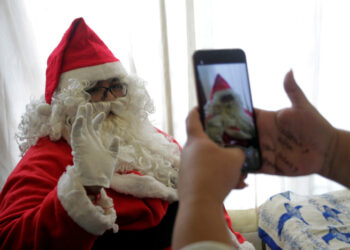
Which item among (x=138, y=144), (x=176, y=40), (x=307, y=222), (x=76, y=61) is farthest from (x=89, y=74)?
(x=307, y=222)

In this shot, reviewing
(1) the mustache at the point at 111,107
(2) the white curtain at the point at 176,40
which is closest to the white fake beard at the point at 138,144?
(1) the mustache at the point at 111,107

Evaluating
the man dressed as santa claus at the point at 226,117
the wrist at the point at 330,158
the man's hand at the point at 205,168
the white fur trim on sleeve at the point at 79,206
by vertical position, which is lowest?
the white fur trim on sleeve at the point at 79,206

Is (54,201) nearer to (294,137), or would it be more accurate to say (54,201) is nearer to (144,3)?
(294,137)

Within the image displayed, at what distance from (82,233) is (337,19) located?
5.16ft

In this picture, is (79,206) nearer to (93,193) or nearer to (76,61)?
(93,193)

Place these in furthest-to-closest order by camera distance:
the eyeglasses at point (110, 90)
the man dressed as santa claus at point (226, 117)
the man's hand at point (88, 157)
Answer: the eyeglasses at point (110, 90) → the man's hand at point (88, 157) → the man dressed as santa claus at point (226, 117)

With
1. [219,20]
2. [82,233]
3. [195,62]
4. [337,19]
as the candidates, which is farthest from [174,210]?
[337,19]

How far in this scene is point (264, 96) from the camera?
1417 mm

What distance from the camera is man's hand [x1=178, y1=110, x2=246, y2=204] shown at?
1.29 feet

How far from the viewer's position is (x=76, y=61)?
107cm

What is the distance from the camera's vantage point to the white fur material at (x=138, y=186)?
0.87m

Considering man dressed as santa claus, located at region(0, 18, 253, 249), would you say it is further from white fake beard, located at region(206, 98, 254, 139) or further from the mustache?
white fake beard, located at region(206, 98, 254, 139)

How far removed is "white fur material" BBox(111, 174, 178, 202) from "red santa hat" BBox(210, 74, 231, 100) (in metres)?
0.48

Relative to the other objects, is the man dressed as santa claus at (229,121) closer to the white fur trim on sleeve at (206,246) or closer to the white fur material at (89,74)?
the white fur trim on sleeve at (206,246)
